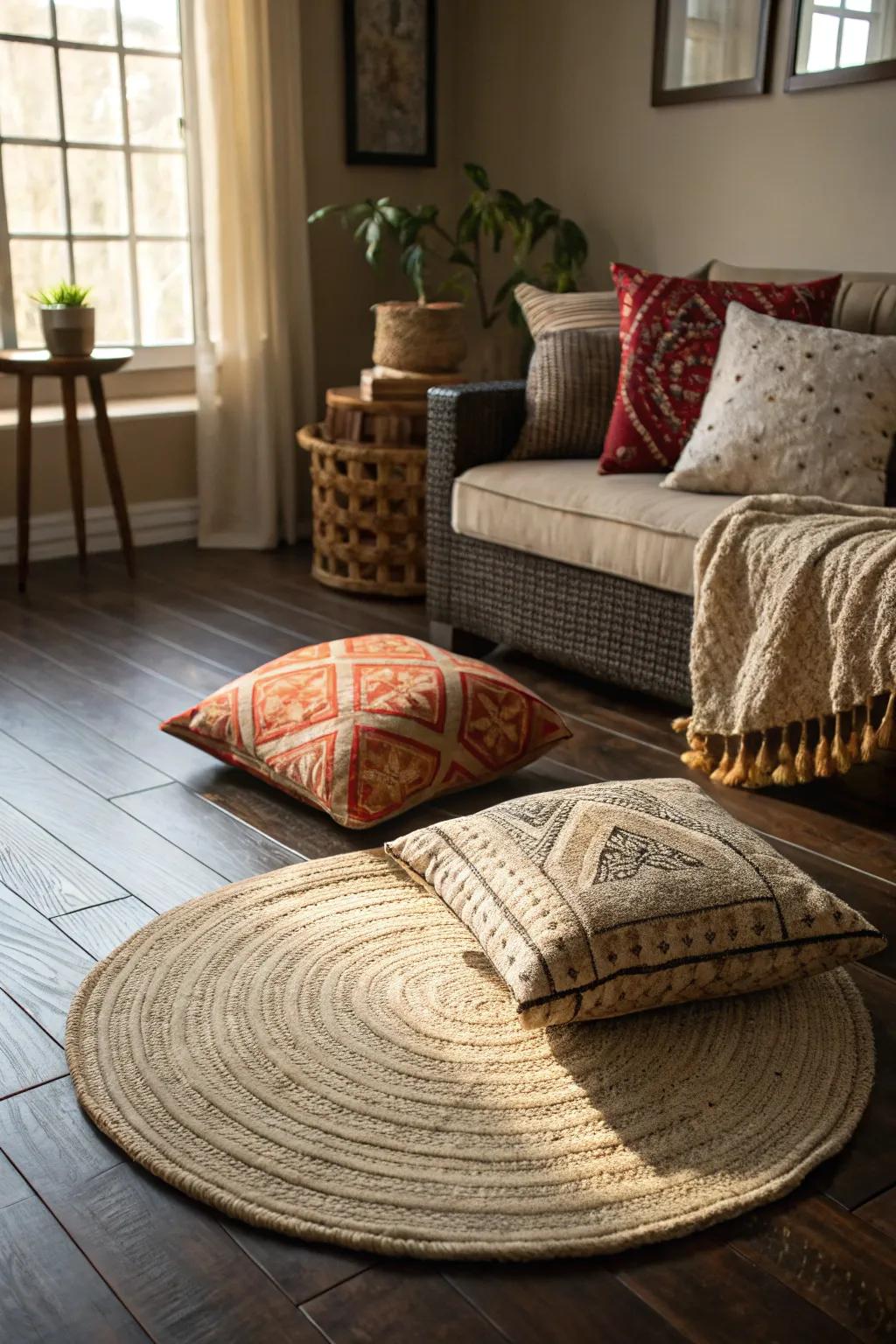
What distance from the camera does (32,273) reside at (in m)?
3.83

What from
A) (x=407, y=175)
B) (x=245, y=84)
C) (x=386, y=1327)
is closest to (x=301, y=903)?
(x=386, y=1327)

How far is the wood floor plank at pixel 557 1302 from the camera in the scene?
3.64 ft

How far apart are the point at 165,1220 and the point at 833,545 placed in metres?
1.47

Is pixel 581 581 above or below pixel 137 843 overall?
above

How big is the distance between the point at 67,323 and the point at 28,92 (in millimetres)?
829

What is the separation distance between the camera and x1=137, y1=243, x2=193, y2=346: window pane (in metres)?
4.05

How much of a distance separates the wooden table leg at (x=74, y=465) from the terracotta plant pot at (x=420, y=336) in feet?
2.78

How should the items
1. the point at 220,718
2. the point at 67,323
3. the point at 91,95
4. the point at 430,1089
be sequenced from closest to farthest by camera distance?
1. the point at 430,1089
2. the point at 220,718
3. the point at 67,323
4. the point at 91,95

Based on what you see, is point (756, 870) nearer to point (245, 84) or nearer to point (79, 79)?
point (245, 84)

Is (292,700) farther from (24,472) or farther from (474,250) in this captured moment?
(474,250)

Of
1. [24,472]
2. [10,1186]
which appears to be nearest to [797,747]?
[10,1186]

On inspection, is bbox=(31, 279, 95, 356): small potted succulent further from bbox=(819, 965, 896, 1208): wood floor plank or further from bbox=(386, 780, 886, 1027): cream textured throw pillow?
bbox=(819, 965, 896, 1208): wood floor plank

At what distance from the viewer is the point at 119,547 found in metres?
3.98

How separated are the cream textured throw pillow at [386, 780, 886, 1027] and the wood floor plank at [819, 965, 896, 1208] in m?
0.10
